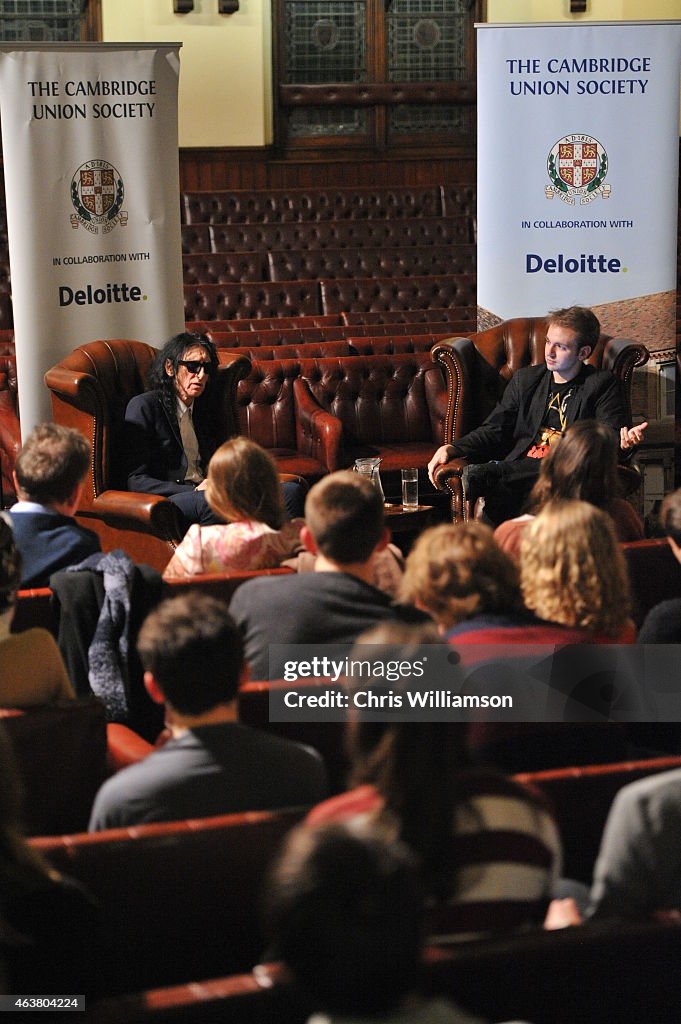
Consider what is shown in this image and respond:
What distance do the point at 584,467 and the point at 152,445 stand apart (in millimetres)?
2007

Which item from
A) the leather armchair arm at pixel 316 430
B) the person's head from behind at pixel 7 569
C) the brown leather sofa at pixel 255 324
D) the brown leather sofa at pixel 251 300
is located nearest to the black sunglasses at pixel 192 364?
the leather armchair arm at pixel 316 430

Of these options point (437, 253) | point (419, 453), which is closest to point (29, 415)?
point (419, 453)

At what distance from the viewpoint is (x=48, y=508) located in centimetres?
303

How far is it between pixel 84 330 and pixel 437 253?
630 centimetres

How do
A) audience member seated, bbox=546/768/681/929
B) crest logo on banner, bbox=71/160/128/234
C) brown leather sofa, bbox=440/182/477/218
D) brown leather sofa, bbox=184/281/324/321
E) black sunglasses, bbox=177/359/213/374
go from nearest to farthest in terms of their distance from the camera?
1. audience member seated, bbox=546/768/681/929
2. black sunglasses, bbox=177/359/213/374
3. crest logo on banner, bbox=71/160/128/234
4. brown leather sofa, bbox=184/281/324/321
5. brown leather sofa, bbox=440/182/477/218

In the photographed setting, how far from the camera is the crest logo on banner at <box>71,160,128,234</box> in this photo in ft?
16.6

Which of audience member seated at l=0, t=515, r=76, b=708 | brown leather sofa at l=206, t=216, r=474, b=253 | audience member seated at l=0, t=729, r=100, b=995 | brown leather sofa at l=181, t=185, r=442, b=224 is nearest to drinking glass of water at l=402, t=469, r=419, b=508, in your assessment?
audience member seated at l=0, t=515, r=76, b=708

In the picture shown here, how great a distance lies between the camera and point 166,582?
112 inches

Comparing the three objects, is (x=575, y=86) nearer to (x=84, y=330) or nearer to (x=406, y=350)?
(x=406, y=350)

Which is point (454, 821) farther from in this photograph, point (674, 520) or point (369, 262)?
point (369, 262)

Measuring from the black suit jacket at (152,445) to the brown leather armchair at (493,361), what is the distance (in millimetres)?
1186

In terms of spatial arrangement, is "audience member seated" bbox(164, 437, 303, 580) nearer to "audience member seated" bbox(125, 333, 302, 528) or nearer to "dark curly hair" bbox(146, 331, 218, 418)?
"audience member seated" bbox(125, 333, 302, 528)

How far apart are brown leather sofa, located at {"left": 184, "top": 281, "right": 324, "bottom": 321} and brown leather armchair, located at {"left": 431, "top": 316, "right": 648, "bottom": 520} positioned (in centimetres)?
469

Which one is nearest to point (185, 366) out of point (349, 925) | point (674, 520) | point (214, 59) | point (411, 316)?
point (674, 520)
